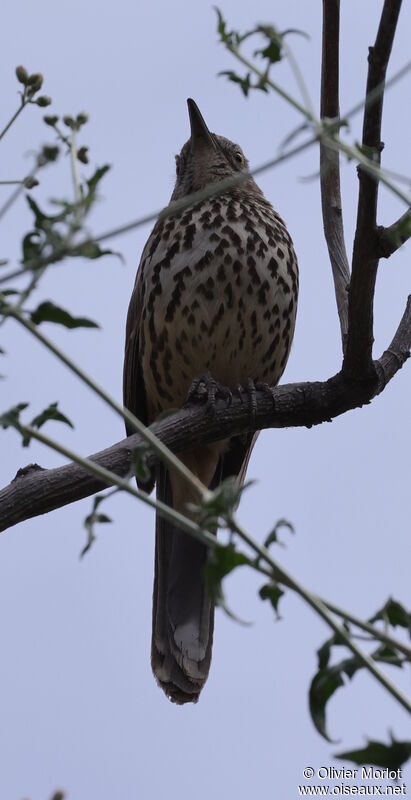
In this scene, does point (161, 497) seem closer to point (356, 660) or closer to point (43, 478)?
point (43, 478)

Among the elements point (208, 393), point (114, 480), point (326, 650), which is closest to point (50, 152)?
point (114, 480)

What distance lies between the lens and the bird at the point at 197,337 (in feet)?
20.5

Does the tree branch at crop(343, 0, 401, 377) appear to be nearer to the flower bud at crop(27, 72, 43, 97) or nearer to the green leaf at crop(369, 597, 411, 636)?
the flower bud at crop(27, 72, 43, 97)

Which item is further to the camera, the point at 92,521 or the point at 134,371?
the point at 134,371

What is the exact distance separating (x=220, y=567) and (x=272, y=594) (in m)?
0.36

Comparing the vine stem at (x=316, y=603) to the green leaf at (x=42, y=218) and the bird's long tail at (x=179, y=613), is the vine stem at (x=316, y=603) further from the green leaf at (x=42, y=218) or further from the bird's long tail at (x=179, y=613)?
the bird's long tail at (x=179, y=613)

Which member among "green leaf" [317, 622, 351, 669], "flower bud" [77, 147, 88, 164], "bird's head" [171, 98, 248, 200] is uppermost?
"bird's head" [171, 98, 248, 200]

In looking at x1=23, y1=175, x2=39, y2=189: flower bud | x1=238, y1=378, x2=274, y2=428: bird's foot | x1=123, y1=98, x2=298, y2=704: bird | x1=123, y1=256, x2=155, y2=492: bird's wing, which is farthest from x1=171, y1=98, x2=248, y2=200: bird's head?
x1=23, y1=175, x2=39, y2=189: flower bud

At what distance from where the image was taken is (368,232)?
4.64 m

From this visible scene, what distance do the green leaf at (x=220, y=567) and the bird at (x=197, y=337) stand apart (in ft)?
12.9

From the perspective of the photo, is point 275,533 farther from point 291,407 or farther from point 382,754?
point 291,407

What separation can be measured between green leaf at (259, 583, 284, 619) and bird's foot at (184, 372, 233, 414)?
3226 mm

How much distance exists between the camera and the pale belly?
6242 millimetres

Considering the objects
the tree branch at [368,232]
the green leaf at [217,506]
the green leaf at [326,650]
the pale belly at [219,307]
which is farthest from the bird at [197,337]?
the green leaf at [217,506]
